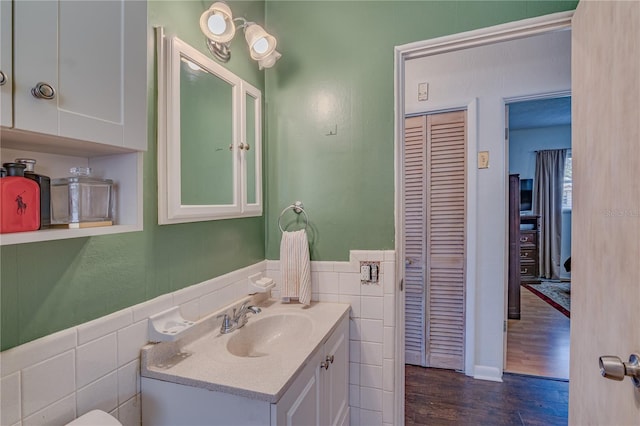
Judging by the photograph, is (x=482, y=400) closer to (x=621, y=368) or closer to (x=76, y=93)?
(x=621, y=368)

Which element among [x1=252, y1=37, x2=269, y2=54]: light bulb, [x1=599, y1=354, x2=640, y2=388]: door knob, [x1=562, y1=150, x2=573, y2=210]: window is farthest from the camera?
[x1=562, y1=150, x2=573, y2=210]: window

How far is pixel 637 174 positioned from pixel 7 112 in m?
1.26

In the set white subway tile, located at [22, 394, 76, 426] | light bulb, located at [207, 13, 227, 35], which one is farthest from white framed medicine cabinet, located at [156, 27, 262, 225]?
white subway tile, located at [22, 394, 76, 426]

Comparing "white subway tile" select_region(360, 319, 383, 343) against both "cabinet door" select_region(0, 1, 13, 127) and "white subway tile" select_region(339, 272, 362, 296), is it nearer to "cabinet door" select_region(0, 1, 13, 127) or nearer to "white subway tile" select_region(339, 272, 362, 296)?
"white subway tile" select_region(339, 272, 362, 296)

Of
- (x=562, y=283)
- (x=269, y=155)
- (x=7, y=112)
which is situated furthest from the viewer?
(x=562, y=283)

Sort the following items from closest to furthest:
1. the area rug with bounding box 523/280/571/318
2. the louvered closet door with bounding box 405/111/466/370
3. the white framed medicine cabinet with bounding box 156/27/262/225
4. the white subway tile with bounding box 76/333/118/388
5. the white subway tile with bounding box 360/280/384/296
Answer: the white subway tile with bounding box 76/333/118/388 → the white framed medicine cabinet with bounding box 156/27/262/225 → the white subway tile with bounding box 360/280/384/296 → the louvered closet door with bounding box 405/111/466/370 → the area rug with bounding box 523/280/571/318

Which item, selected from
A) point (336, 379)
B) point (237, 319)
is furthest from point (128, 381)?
point (336, 379)

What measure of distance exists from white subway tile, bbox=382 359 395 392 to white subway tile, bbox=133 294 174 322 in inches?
43.2

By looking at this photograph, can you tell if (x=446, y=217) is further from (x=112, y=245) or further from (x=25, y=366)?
(x=25, y=366)

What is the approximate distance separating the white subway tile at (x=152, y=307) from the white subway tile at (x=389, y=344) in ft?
3.43

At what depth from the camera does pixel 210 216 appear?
136cm

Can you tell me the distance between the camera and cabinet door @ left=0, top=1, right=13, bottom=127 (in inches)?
21.9

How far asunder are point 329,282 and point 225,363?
0.78 m

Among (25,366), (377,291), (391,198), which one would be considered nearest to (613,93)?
(391,198)
